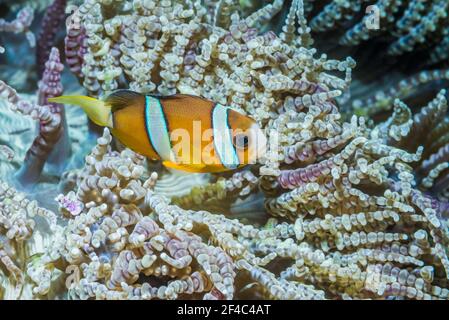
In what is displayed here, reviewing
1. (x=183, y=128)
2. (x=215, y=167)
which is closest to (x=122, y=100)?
(x=183, y=128)

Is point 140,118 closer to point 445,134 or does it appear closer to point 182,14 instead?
point 182,14

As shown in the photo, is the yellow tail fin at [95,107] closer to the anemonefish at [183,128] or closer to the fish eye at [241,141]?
the anemonefish at [183,128]

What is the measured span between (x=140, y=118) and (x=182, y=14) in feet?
1.29

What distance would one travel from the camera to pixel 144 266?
1.17 meters

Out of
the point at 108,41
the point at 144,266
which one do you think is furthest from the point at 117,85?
the point at 144,266

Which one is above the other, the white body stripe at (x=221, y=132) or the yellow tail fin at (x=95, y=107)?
the yellow tail fin at (x=95, y=107)

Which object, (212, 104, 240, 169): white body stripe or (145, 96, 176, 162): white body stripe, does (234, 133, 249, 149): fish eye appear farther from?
(145, 96, 176, 162): white body stripe

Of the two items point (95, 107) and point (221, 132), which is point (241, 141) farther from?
point (95, 107)

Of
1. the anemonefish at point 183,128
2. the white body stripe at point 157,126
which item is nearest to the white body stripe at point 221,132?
the anemonefish at point 183,128

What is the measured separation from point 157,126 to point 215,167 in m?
0.17

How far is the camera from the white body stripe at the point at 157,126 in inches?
Answer: 49.1

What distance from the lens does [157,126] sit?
1.25 m

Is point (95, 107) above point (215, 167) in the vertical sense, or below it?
above

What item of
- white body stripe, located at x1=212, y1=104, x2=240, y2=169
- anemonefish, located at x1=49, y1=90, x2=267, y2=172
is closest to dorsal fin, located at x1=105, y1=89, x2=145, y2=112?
anemonefish, located at x1=49, y1=90, x2=267, y2=172
